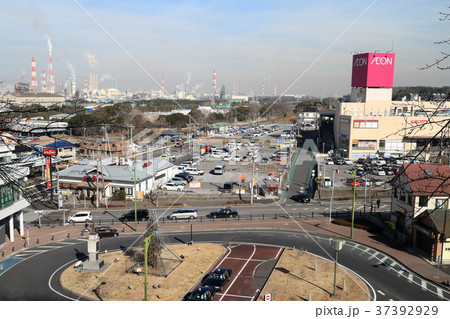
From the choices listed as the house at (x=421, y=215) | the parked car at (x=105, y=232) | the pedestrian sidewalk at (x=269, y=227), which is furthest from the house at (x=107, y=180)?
the house at (x=421, y=215)

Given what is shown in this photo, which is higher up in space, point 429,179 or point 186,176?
point 429,179

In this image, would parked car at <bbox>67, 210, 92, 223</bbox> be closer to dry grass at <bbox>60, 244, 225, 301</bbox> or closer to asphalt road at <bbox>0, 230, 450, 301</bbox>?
asphalt road at <bbox>0, 230, 450, 301</bbox>

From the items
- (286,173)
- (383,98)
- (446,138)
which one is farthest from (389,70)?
(446,138)

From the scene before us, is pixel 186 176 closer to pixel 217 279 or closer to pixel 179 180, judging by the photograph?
pixel 179 180

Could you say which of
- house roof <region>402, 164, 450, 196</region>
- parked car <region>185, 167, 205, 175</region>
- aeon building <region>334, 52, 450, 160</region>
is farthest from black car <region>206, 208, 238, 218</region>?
aeon building <region>334, 52, 450, 160</region>

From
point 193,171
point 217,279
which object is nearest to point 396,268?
point 217,279
